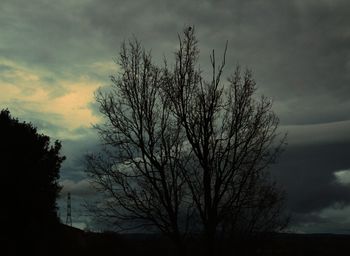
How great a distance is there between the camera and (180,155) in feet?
64.1

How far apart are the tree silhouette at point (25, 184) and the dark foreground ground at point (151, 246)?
1.07 meters

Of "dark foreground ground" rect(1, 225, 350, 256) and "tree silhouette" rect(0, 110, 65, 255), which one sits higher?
"tree silhouette" rect(0, 110, 65, 255)

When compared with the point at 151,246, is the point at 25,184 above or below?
above

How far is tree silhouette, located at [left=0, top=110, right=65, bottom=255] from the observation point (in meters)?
33.5

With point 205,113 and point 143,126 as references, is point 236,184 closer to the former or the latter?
point 205,113

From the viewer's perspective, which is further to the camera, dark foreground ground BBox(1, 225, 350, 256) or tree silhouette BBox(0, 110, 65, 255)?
tree silhouette BBox(0, 110, 65, 255)

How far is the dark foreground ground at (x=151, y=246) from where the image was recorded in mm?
19859

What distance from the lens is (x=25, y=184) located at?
113ft

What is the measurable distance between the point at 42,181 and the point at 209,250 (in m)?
20.7

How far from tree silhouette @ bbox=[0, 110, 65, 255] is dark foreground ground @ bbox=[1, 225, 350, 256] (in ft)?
3.51

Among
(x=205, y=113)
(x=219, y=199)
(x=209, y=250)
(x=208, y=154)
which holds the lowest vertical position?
(x=209, y=250)

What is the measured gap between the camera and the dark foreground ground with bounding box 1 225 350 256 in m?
19.9

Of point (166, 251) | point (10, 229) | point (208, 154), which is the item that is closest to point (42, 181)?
point (10, 229)

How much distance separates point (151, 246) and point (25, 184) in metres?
16.1
